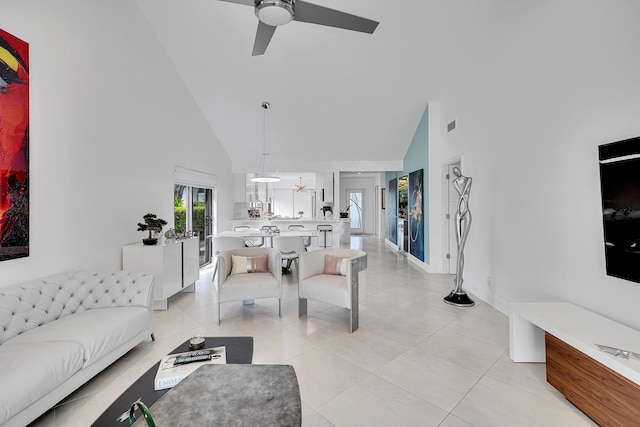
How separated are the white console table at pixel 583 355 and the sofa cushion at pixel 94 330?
10.4 feet

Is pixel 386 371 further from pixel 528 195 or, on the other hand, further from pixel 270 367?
pixel 528 195

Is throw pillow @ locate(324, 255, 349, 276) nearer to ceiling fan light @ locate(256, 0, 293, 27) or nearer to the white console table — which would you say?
the white console table

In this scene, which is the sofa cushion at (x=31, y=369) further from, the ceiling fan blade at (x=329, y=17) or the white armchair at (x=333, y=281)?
the ceiling fan blade at (x=329, y=17)

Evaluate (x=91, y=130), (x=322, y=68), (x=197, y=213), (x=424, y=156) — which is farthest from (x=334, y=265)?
(x=197, y=213)

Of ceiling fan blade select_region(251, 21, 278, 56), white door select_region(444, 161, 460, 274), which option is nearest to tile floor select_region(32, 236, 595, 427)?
white door select_region(444, 161, 460, 274)

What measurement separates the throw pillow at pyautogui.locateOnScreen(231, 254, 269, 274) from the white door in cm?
346

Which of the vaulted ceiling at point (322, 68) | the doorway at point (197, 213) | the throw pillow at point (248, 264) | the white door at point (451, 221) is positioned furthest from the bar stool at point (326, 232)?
the throw pillow at point (248, 264)

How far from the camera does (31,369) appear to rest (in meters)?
1.68

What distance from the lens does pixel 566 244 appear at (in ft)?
8.50

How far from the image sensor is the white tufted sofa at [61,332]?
164 centimetres

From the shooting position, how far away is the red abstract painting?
7.62 feet

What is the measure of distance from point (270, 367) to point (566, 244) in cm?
267

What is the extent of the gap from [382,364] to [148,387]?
169 cm

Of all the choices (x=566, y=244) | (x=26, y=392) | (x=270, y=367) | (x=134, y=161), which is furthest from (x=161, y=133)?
(x=566, y=244)
